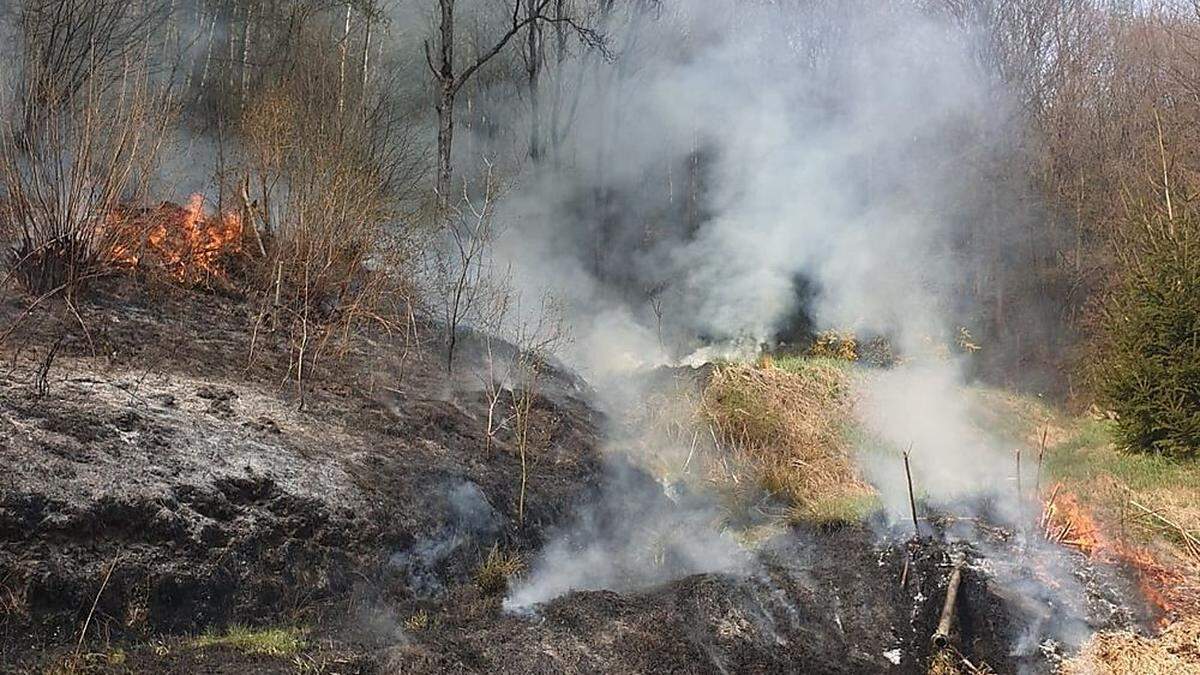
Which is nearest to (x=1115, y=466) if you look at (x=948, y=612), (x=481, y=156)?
(x=948, y=612)

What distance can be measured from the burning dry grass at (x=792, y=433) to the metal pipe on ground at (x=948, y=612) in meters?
1.50

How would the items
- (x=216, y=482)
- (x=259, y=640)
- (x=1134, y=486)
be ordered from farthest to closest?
(x=1134, y=486)
(x=216, y=482)
(x=259, y=640)

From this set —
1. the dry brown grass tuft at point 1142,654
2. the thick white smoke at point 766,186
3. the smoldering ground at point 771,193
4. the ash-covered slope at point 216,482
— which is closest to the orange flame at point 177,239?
the ash-covered slope at point 216,482

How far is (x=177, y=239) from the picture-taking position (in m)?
10.4

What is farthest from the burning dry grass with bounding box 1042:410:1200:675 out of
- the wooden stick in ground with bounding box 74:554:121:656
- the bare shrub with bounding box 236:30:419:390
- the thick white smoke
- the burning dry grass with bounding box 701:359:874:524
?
the bare shrub with bounding box 236:30:419:390

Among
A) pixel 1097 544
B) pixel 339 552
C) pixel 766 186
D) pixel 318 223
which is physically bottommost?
pixel 339 552

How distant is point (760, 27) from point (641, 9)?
8.40 ft

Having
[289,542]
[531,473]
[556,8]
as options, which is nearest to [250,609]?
[289,542]

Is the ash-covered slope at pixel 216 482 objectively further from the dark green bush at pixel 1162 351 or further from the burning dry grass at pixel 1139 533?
the dark green bush at pixel 1162 351

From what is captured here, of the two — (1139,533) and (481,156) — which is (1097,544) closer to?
(1139,533)

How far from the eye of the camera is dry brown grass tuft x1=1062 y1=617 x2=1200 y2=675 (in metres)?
5.79

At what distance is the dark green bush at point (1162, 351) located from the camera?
9148mm

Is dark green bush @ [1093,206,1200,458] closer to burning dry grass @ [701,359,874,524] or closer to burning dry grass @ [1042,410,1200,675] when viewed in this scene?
burning dry grass @ [1042,410,1200,675]

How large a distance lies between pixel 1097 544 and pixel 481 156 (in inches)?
590
